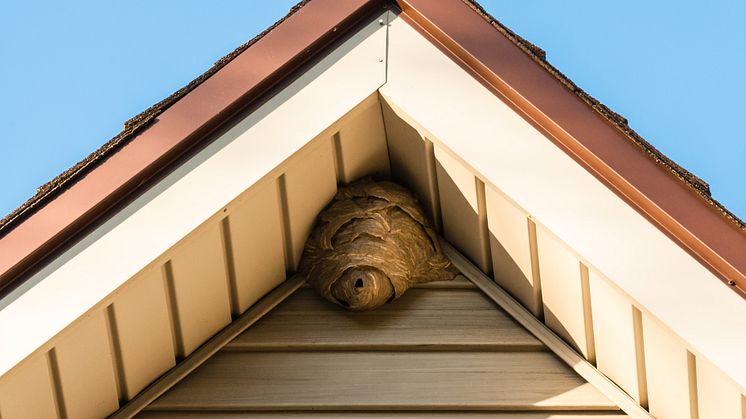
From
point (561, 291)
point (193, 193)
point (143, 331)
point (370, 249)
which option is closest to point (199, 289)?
point (143, 331)

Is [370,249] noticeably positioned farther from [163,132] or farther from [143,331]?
[163,132]

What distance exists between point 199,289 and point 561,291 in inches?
41.3

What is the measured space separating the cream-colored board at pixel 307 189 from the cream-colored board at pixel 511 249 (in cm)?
52

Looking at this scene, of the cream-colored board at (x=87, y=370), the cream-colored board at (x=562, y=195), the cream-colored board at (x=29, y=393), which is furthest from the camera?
the cream-colored board at (x=87, y=370)

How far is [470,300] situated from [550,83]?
3.04 ft

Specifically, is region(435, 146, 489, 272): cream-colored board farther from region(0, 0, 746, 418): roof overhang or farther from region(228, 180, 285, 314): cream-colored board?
region(228, 180, 285, 314): cream-colored board

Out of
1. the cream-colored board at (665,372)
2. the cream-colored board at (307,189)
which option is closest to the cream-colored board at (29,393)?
the cream-colored board at (307,189)

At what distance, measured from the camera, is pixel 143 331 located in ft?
10.1

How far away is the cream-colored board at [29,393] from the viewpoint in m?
2.74

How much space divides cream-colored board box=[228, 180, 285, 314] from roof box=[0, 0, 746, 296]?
12.6 inches

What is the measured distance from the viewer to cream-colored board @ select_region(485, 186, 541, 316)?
3131 millimetres

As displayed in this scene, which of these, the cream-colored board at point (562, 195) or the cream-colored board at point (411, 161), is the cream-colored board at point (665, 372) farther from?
the cream-colored board at point (411, 161)

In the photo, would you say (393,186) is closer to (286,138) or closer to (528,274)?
(528,274)

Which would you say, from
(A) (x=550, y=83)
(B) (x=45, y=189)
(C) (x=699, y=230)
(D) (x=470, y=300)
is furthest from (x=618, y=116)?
(B) (x=45, y=189)
